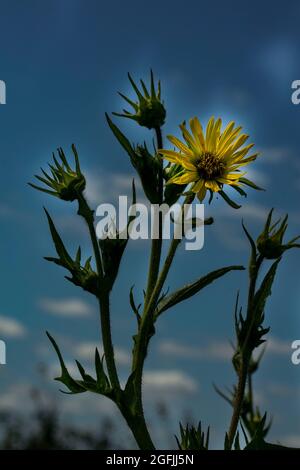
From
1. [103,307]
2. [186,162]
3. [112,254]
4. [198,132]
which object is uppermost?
[198,132]

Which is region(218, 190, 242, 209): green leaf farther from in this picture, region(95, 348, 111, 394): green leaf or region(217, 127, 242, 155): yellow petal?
region(95, 348, 111, 394): green leaf

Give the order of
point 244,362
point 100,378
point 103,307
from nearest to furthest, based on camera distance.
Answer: point 100,378, point 103,307, point 244,362

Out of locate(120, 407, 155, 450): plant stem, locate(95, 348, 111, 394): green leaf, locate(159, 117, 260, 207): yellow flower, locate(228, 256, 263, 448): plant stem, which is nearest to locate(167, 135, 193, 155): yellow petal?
locate(159, 117, 260, 207): yellow flower

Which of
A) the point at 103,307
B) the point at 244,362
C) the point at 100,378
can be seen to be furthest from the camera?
the point at 244,362

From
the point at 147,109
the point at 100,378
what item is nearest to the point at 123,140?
the point at 147,109

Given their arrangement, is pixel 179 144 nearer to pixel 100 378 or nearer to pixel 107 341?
pixel 107 341

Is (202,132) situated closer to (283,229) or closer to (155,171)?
(155,171)

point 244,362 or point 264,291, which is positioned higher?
point 264,291
